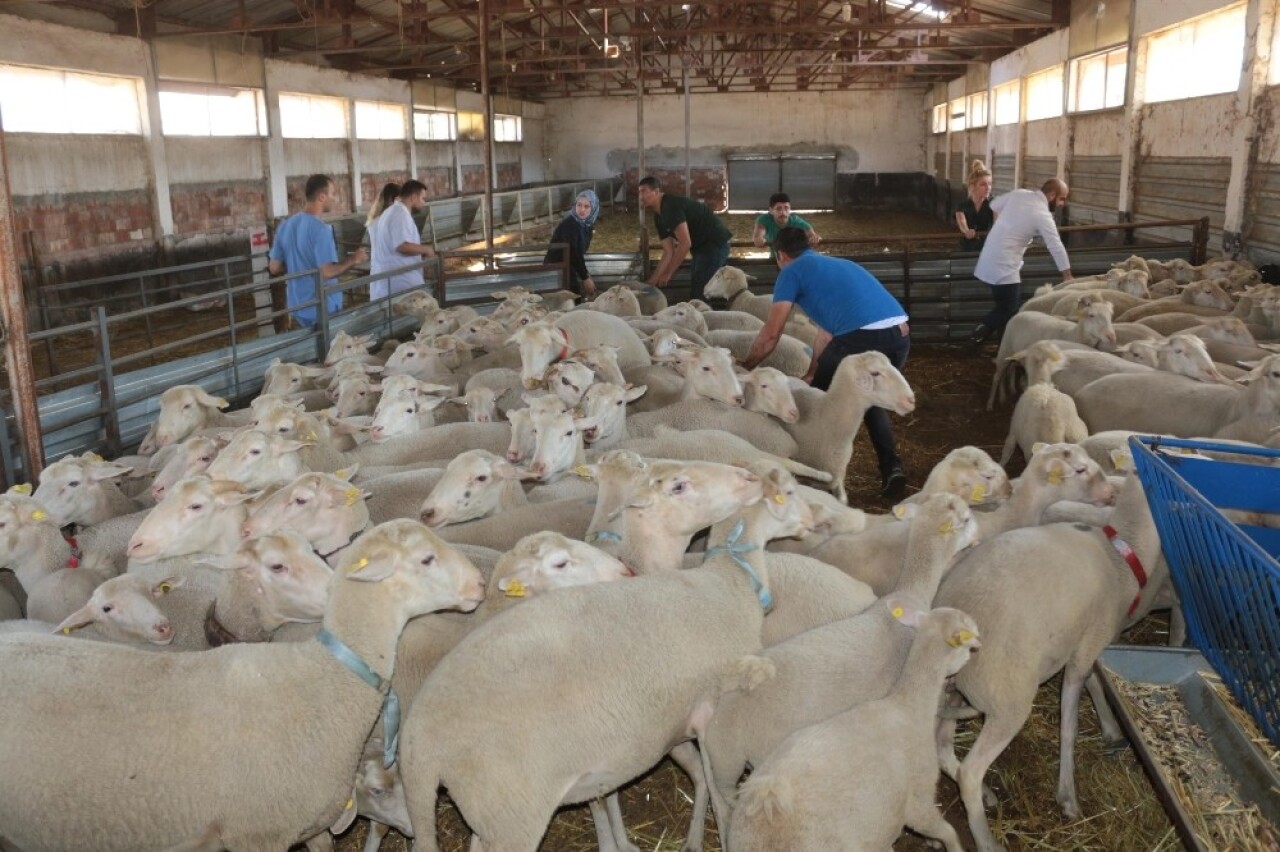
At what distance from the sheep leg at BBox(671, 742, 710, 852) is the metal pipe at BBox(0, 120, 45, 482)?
3.14 m

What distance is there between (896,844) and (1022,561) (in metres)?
0.97

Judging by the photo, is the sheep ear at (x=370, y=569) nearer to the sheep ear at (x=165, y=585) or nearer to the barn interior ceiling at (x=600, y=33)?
the sheep ear at (x=165, y=585)

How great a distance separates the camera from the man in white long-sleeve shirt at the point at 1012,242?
8.38 meters

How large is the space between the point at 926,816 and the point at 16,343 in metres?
4.00

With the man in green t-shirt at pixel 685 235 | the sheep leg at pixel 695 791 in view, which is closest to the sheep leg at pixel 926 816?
the sheep leg at pixel 695 791

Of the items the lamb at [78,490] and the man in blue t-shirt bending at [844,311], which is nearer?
the lamb at [78,490]

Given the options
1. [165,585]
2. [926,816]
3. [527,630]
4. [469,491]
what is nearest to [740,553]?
[527,630]

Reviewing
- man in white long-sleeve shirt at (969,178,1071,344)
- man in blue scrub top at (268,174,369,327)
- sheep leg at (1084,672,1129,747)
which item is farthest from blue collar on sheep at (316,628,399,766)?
man in white long-sleeve shirt at (969,178,1071,344)

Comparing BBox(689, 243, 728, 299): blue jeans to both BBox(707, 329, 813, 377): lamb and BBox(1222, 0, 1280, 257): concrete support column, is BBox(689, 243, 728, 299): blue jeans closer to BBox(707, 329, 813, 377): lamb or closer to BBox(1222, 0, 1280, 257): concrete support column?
BBox(707, 329, 813, 377): lamb

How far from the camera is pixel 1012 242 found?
8461mm

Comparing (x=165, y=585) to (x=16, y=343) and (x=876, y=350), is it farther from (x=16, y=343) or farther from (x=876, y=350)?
(x=876, y=350)

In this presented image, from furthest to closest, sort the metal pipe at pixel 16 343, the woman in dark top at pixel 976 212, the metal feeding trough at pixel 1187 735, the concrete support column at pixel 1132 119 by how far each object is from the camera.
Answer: the concrete support column at pixel 1132 119 → the woman in dark top at pixel 976 212 → the metal pipe at pixel 16 343 → the metal feeding trough at pixel 1187 735

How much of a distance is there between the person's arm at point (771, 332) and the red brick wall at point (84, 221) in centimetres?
853

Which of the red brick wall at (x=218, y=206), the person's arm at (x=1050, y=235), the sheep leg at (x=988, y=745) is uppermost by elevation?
the red brick wall at (x=218, y=206)
